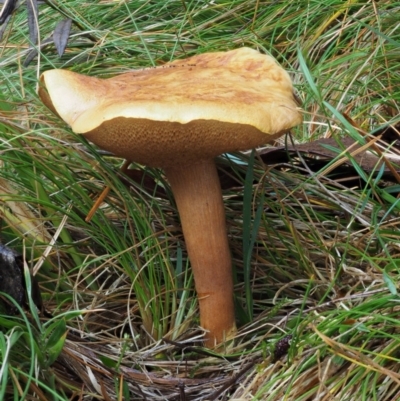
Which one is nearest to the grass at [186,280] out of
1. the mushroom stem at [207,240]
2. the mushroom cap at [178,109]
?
the mushroom stem at [207,240]

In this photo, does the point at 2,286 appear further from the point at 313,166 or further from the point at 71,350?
the point at 313,166

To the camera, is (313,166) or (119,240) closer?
(119,240)

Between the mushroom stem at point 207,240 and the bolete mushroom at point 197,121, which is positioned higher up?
the bolete mushroom at point 197,121

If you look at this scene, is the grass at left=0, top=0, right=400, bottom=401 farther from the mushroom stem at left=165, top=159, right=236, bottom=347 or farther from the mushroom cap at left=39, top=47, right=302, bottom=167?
the mushroom cap at left=39, top=47, right=302, bottom=167

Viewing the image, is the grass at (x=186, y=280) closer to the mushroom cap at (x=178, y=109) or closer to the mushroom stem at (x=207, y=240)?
the mushroom stem at (x=207, y=240)

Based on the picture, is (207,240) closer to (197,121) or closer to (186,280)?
(186,280)

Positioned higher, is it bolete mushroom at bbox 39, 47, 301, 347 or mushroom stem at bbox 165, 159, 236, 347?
bolete mushroom at bbox 39, 47, 301, 347

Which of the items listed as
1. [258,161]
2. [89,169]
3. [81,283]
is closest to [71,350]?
[81,283]

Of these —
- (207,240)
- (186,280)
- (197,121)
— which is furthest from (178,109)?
(186,280)

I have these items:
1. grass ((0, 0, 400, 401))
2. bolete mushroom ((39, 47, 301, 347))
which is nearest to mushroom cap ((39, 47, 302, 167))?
bolete mushroom ((39, 47, 301, 347))
